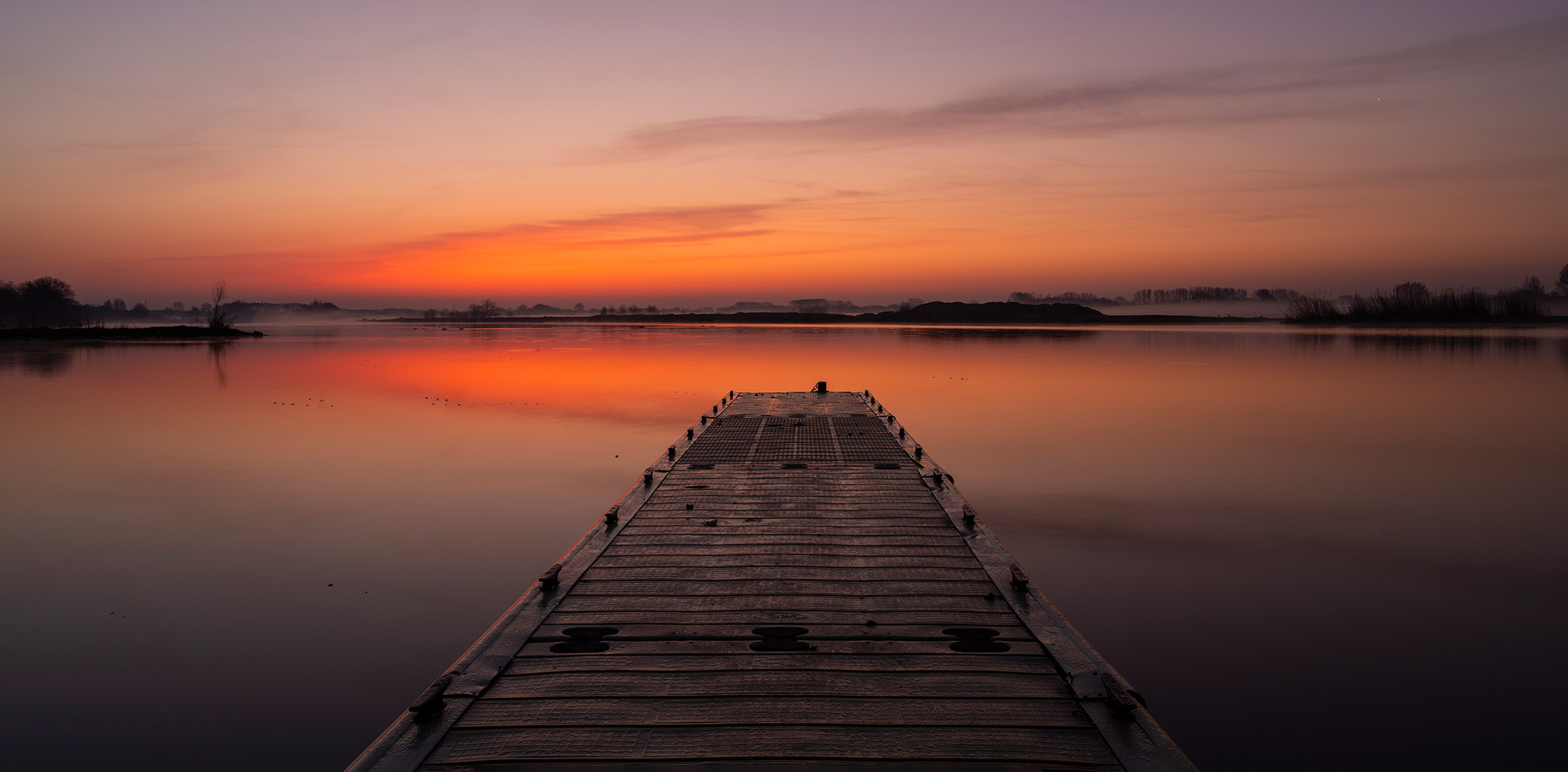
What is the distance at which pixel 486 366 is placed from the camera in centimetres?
3441

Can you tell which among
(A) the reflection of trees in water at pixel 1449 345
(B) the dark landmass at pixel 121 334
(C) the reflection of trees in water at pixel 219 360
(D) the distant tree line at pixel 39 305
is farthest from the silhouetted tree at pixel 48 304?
(A) the reflection of trees in water at pixel 1449 345

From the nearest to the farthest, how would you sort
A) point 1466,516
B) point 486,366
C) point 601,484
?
point 1466,516 → point 601,484 → point 486,366

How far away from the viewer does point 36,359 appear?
123ft

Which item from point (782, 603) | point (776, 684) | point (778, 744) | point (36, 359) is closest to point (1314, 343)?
Result: point (782, 603)

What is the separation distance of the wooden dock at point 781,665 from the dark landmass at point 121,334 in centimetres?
7243

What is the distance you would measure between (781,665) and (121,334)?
8057 cm

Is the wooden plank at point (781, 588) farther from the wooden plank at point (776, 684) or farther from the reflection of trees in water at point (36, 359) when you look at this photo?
the reflection of trees in water at point (36, 359)

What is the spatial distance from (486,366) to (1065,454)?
87.9ft

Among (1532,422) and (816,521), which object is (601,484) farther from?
(1532,422)

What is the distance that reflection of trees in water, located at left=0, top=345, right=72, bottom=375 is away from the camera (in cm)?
3137

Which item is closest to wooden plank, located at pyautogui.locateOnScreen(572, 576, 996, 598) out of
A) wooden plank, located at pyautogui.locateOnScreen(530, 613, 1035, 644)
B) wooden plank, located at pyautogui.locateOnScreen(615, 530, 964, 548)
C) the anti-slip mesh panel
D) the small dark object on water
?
the small dark object on water

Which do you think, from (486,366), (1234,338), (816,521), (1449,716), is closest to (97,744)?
(816,521)

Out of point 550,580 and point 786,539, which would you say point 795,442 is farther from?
point 550,580

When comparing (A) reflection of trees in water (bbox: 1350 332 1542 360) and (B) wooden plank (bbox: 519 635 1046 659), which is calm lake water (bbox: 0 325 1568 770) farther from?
(A) reflection of trees in water (bbox: 1350 332 1542 360)
